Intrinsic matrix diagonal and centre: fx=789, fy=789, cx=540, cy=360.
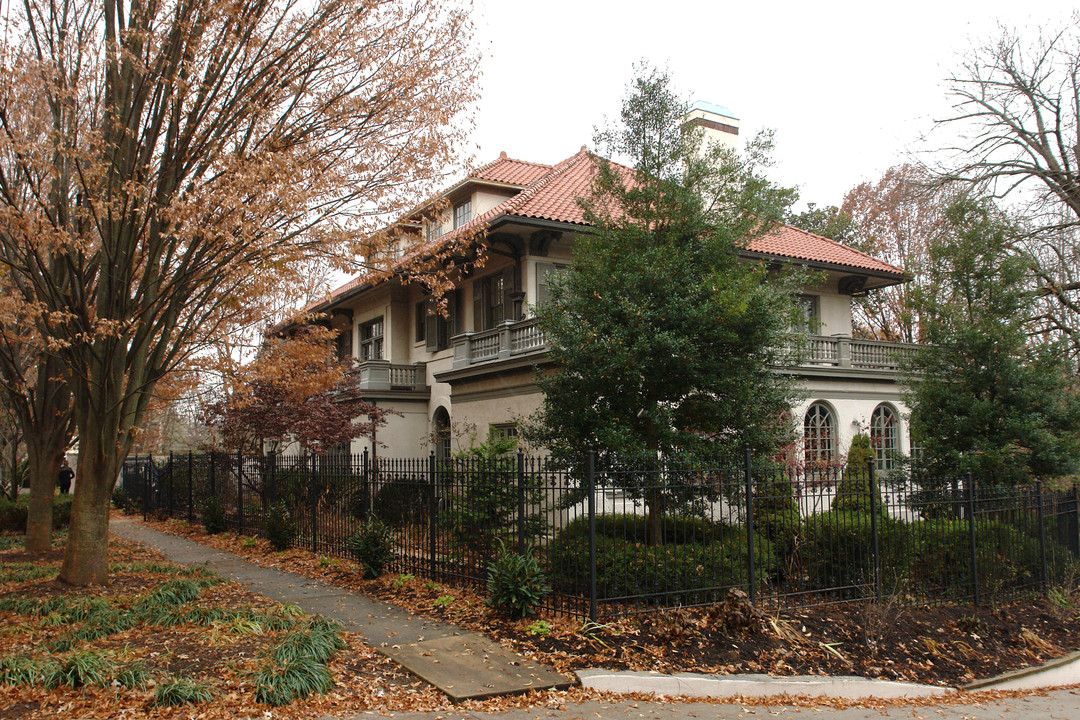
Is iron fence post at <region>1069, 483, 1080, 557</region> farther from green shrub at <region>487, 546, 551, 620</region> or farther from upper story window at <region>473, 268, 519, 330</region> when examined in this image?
upper story window at <region>473, 268, 519, 330</region>

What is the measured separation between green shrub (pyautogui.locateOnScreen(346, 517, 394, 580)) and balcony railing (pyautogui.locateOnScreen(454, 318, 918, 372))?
5774mm

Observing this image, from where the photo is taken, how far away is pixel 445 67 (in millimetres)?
11656

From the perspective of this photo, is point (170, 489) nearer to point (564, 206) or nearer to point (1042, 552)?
point (564, 206)

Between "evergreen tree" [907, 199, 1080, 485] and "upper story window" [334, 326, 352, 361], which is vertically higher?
"upper story window" [334, 326, 352, 361]

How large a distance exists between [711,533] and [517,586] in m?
2.66

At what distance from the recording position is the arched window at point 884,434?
21.4 meters

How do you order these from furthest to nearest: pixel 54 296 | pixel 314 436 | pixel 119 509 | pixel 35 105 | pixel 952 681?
pixel 119 509, pixel 314 436, pixel 35 105, pixel 54 296, pixel 952 681

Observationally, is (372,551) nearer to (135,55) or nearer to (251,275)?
(251,275)

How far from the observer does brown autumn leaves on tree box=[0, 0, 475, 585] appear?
10.2m

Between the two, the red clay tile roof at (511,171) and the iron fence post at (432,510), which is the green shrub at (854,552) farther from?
the red clay tile roof at (511,171)

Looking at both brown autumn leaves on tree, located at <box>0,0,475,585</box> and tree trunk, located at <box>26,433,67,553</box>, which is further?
tree trunk, located at <box>26,433,67,553</box>

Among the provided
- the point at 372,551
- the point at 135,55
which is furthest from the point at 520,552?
the point at 135,55

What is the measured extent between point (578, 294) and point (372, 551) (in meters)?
5.06

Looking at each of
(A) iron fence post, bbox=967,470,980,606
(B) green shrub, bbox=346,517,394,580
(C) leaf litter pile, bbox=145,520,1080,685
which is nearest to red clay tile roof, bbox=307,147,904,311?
(B) green shrub, bbox=346,517,394,580
